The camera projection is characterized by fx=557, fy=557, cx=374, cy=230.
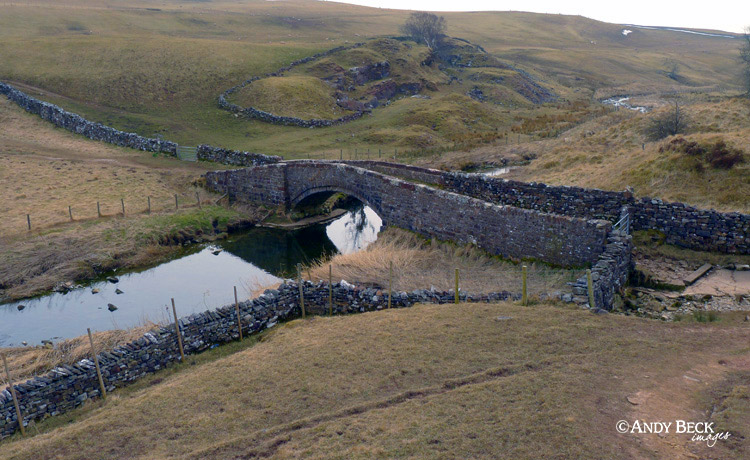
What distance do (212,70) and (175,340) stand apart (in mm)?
53594

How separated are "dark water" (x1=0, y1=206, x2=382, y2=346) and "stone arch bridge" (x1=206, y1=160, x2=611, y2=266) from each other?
303 cm

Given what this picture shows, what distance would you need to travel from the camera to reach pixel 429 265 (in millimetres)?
22078

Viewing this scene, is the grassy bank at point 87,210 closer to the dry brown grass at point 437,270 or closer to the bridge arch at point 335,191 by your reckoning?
the bridge arch at point 335,191

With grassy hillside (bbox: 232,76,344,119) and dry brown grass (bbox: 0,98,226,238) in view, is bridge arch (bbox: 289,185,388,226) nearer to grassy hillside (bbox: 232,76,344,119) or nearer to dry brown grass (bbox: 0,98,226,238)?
dry brown grass (bbox: 0,98,226,238)

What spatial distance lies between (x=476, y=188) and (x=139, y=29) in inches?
2880

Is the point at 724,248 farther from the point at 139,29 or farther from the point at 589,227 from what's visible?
the point at 139,29

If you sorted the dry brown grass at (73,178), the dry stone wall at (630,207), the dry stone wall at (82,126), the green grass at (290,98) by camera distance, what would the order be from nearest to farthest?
the dry stone wall at (630,207) → the dry brown grass at (73,178) → the dry stone wall at (82,126) → the green grass at (290,98)

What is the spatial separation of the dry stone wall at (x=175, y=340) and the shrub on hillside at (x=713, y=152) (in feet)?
46.0

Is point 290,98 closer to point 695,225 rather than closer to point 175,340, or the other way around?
point 695,225

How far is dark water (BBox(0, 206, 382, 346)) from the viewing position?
69.5 ft

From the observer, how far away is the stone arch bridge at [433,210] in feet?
64.0

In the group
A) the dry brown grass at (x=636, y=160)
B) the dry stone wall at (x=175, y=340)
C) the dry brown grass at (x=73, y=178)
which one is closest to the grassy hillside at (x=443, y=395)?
the dry stone wall at (x=175, y=340)

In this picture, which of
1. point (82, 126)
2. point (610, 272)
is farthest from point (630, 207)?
point (82, 126)

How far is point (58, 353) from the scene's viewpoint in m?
15.3
